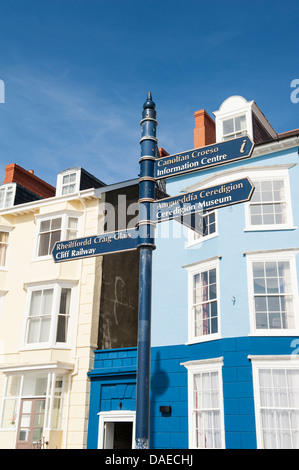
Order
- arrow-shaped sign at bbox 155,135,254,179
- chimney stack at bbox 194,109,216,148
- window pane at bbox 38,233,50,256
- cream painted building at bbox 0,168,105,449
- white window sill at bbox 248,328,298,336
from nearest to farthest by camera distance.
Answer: arrow-shaped sign at bbox 155,135,254,179 → white window sill at bbox 248,328,298,336 → cream painted building at bbox 0,168,105,449 → chimney stack at bbox 194,109,216,148 → window pane at bbox 38,233,50,256

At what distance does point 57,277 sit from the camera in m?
18.5

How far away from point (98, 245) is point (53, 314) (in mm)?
10426

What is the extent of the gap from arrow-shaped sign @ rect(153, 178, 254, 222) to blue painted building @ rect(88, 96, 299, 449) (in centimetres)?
519

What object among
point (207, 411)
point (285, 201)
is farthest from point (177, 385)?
point (285, 201)

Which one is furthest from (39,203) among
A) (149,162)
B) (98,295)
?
(149,162)

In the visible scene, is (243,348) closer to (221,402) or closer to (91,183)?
(221,402)

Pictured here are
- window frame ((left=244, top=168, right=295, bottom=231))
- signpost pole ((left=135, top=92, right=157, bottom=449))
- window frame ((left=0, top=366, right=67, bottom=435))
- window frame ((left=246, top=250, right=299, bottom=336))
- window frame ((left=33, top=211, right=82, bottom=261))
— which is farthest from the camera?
window frame ((left=33, top=211, right=82, bottom=261))

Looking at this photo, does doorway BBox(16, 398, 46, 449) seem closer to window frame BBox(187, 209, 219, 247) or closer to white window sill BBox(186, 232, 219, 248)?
white window sill BBox(186, 232, 219, 248)

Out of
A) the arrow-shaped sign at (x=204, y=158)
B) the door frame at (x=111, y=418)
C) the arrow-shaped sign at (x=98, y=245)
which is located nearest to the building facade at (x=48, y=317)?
the door frame at (x=111, y=418)

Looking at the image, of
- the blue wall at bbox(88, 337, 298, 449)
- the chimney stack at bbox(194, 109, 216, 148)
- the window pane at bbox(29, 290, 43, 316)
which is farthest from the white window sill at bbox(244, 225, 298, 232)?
the window pane at bbox(29, 290, 43, 316)

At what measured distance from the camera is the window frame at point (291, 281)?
43.2ft

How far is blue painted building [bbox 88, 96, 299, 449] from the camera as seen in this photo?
41.9 feet

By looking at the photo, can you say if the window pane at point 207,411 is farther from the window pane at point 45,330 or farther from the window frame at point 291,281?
the window pane at point 45,330
